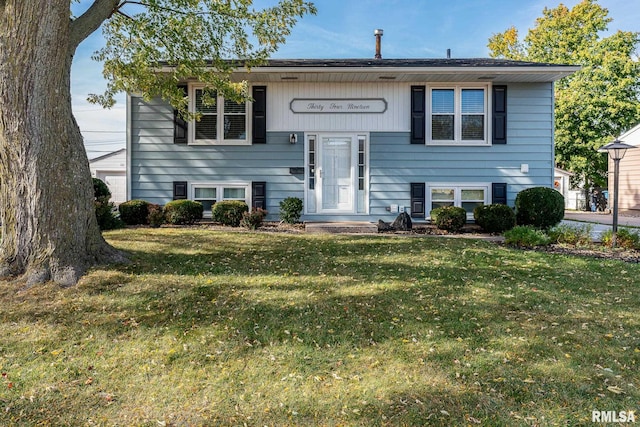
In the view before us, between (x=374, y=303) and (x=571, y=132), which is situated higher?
(x=571, y=132)

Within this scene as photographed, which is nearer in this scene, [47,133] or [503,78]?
[47,133]

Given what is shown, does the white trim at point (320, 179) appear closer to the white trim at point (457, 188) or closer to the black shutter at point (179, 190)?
the white trim at point (457, 188)

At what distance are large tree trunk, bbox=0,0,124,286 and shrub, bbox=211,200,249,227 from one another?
3906mm

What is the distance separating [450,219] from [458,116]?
8.71ft

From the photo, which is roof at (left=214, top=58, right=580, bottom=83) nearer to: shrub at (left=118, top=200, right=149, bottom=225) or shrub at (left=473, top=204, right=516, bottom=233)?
shrub at (left=473, top=204, right=516, bottom=233)

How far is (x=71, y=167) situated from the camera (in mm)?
4344

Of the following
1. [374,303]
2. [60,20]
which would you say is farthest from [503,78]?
[60,20]

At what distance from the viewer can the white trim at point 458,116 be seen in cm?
903

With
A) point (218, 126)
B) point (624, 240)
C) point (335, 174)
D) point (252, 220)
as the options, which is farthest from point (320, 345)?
point (218, 126)

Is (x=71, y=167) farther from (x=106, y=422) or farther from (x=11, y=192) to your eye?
(x=106, y=422)

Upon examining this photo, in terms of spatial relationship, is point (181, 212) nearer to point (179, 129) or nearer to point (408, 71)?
point (179, 129)

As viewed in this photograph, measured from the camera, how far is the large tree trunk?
4.01 meters

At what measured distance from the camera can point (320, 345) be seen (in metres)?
2.97

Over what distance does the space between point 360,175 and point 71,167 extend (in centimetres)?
617
